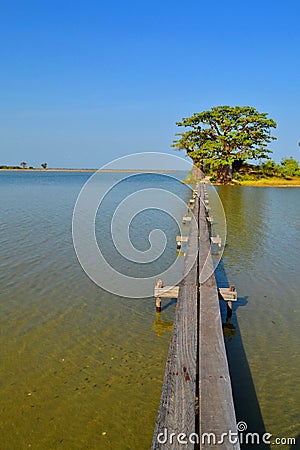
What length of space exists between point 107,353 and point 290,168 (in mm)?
31923

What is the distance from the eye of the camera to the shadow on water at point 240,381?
302 cm

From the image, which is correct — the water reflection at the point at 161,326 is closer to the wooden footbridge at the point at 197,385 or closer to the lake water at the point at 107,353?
the lake water at the point at 107,353

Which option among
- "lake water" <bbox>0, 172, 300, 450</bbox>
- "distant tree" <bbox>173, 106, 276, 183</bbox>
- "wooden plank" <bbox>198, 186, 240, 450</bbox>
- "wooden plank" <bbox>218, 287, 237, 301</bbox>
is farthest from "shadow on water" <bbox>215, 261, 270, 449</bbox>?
"distant tree" <bbox>173, 106, 276, 183</bbox>

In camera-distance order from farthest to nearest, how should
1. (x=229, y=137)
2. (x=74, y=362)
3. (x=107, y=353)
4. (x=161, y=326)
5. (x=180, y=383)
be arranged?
(x=229, y=137) < (x=161, y=326) < (x=107, y=353) < (x=74, y=362) < (x=180, y=383)

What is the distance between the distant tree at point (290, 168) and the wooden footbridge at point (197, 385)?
3072cm

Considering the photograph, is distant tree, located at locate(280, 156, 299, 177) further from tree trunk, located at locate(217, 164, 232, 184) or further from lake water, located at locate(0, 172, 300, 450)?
lake water, located at locate(0, 172, 300, 450)

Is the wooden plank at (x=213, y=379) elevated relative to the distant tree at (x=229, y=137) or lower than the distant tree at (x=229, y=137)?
lower

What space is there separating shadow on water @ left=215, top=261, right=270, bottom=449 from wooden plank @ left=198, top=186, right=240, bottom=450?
1.97 ft

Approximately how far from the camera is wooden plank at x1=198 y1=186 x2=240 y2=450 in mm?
2191

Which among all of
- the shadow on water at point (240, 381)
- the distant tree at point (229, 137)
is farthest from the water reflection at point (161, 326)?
the distant tree at point (229, 137)

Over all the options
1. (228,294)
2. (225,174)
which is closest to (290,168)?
Result: (225,174)

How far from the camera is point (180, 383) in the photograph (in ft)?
8.48

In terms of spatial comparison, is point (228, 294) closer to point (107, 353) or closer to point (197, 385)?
point (107, 353)

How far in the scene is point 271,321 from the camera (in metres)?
4.87
